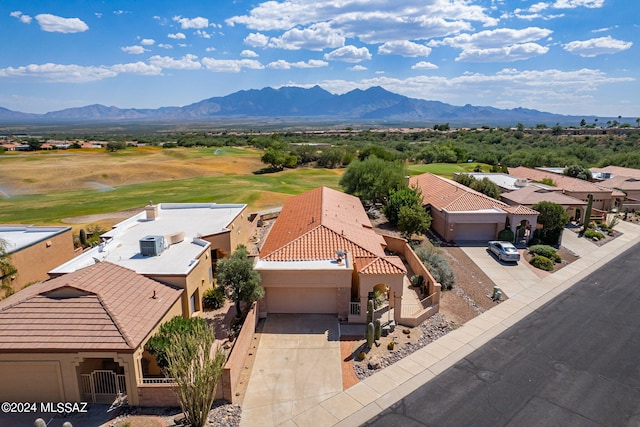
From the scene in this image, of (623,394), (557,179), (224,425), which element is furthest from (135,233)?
(557,179)

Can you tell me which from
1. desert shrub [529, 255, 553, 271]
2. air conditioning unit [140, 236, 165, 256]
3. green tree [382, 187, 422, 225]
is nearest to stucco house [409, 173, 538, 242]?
green tree [382, 187, 422, 225]

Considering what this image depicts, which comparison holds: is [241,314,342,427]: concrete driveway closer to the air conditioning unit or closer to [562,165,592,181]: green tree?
the air conditioning unit

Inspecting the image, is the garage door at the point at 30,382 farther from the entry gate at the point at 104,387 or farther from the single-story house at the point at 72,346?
the entry gate at the point at 104,387

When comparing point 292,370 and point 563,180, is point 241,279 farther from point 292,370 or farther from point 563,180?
point 563,180

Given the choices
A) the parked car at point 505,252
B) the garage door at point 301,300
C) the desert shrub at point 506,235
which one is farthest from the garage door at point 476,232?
the garage door at point 301,300

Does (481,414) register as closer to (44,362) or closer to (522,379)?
(522,379)

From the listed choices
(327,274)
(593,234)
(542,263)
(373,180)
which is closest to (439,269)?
(327,274)
